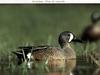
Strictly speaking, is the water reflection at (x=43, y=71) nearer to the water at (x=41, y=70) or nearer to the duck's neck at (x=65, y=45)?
the water at (x=41, y=70)

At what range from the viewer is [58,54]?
2.29m

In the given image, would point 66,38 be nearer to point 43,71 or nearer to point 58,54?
point 58,54

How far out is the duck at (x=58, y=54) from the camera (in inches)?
89.0

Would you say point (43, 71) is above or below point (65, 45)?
below

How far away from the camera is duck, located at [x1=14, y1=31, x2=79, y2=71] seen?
7.41 feet

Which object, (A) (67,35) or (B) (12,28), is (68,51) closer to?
(A) (67,35)

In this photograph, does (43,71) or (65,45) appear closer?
(43,71)

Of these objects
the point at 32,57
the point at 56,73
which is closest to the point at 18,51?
the point at 32,57

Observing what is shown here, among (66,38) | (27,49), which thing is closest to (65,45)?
(66,38)

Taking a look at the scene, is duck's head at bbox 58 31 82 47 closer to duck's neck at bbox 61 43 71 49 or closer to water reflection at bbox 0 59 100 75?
duck's neck at bbox 61 43 71 49

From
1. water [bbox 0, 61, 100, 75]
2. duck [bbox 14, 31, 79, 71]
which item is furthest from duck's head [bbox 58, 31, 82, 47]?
water [bbox 0, 61, 100, 75]

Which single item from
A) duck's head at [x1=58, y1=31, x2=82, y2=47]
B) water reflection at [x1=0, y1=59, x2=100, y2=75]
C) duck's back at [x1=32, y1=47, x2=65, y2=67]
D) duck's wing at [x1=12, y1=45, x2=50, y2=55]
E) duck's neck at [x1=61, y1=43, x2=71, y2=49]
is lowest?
water reflection at [x1=0, y1=59, x2=100, y2=75]

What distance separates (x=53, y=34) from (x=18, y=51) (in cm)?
17

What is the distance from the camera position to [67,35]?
7.66 feet
